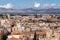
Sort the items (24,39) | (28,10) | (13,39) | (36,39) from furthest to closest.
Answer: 1. (28,10)
2. (36,39)
3. (13,39)
4. (24,39)

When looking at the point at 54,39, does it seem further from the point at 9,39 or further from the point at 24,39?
the point at 9,39

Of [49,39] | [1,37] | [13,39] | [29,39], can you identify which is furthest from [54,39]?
[1,37]

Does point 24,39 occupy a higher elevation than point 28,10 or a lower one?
higher

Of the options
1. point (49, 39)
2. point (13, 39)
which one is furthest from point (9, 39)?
point (49, 39)

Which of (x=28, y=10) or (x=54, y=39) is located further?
(x=28, y=10)

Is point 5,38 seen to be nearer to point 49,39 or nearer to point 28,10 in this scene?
point 49,39

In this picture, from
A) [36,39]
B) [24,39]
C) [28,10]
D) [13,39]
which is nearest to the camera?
[24,39]

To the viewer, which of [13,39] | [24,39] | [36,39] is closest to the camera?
[24,39]

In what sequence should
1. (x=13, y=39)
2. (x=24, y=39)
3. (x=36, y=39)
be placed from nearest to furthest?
(x=24, y=39) < (x=13, y=39) < (x=36, y=39)

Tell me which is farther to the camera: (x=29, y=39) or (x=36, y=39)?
(x=36, y=39)
